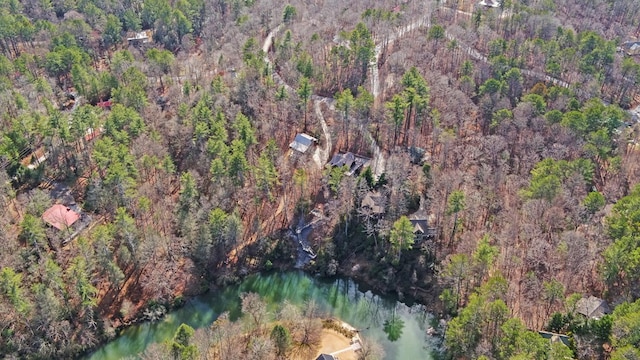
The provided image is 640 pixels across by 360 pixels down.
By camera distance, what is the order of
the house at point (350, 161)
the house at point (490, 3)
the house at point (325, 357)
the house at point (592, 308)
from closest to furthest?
the house at point (325, 357) < the house at point (592, 308) < the house at point (350, 161) < the house at point (490, 3)

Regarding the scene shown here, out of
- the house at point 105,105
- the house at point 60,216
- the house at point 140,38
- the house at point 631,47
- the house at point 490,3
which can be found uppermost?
the house at point 490,3

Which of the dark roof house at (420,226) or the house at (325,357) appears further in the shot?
the dark roof house at (420,226)

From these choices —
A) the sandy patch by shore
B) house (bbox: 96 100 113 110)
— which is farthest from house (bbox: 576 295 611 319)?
house (bbox: 96 100 113 110)

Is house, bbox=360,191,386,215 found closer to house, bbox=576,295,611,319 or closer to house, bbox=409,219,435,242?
house, bbox=409,219,435,242

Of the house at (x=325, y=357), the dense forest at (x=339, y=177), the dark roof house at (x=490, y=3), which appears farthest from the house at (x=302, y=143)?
the dark roof house at (x=490, y=3)

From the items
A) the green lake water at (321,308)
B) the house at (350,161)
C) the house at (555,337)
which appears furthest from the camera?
the house at (350,161)

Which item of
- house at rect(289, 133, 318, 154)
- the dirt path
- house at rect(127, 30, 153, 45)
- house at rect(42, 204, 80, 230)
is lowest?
house at rect(42, 204, 80, 230)

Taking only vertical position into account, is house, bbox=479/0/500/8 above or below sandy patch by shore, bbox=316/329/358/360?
above

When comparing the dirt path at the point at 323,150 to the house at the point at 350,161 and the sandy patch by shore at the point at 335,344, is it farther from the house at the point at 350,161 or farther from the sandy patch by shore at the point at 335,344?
the sandy patch by shore at the point at 335,344
